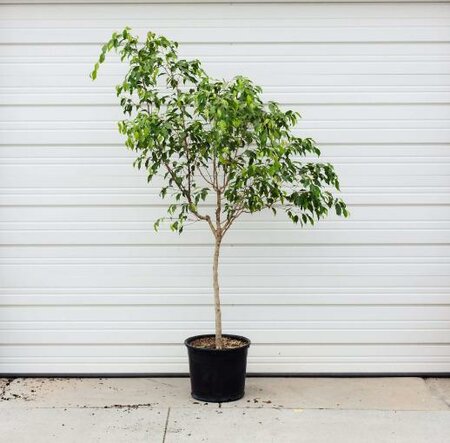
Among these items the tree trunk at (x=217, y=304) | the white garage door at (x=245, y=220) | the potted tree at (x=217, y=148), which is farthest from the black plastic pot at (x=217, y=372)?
the white garage door at (x=245, y=220)

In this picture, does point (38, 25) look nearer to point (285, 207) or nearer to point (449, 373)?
point (285, 207)

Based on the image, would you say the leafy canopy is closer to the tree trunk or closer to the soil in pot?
the tree trunk

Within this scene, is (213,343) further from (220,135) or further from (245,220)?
(220,135)

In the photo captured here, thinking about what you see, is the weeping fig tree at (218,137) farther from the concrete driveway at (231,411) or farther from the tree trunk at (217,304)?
the concrete driveway at (231,411)

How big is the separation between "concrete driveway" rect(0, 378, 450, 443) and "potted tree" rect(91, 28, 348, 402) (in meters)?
0.30

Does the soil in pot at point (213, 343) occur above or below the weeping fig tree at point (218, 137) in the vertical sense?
below

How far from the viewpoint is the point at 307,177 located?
15.4 feet

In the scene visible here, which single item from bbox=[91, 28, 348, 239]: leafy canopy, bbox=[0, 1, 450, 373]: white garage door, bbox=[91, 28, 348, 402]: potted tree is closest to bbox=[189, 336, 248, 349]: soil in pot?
bbox=[91, 28, 348, 402]: potted tree

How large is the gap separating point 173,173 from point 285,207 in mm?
948

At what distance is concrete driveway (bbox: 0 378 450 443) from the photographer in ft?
13.9

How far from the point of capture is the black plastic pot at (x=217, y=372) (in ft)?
15.5

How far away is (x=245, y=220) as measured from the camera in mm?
5277

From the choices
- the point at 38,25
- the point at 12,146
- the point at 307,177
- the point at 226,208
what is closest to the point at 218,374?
the point at 226,208

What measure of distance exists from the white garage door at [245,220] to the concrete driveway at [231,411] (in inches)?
A: 8.5
